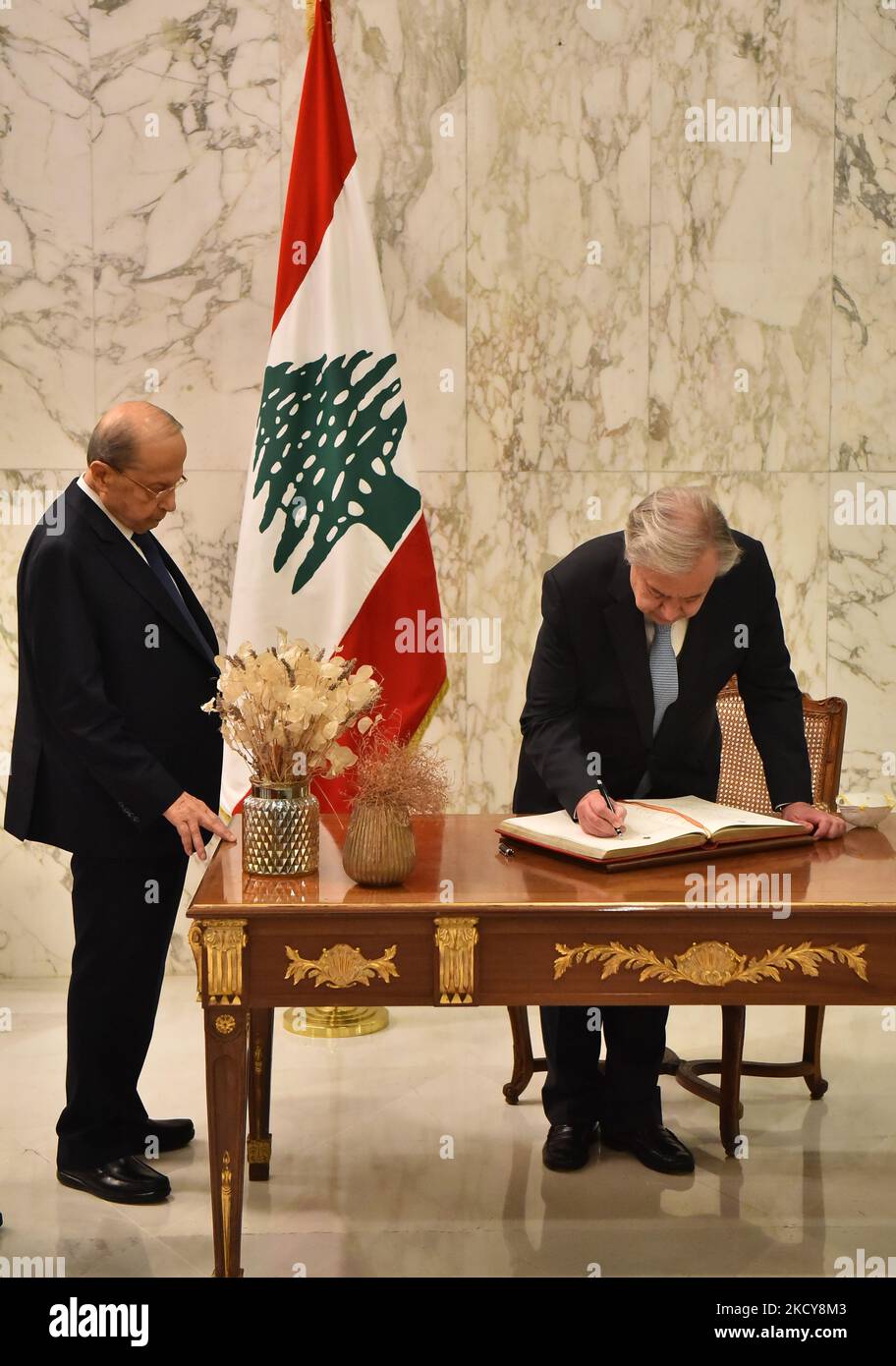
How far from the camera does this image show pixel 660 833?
2557mm

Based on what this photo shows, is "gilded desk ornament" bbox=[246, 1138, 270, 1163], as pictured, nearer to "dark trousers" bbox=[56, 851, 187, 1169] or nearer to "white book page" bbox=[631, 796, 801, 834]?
"dark trousers" bbox=[56, 851, 187, 1169]

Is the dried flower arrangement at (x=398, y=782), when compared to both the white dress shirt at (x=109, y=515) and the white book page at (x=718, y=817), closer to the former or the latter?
the white book page at (x=718, y=817)

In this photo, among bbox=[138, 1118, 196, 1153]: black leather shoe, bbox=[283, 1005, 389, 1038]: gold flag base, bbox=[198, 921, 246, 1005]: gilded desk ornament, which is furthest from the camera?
bbox=[283, 1005, 389, 1038]: gold flag base

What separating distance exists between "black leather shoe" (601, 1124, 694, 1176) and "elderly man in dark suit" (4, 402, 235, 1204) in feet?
3.68

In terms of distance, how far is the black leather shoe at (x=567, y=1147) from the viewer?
3.28 metres

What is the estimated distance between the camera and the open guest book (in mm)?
2512

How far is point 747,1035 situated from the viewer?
14.2ft

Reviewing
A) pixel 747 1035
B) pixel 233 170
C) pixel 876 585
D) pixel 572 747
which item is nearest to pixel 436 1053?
pixel 747 1035

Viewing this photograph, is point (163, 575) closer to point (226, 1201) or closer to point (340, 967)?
point (340, 967)

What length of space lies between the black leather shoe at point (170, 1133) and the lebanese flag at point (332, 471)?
1.01 m

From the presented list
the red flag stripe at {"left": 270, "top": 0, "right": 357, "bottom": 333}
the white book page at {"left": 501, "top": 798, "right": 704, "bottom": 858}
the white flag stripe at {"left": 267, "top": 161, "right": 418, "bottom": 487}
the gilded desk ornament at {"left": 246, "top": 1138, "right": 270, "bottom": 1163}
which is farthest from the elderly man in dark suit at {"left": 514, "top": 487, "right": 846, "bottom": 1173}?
the red flag stripe at {"left": 270, "top": 0, "right": 357, "bottom": 333}

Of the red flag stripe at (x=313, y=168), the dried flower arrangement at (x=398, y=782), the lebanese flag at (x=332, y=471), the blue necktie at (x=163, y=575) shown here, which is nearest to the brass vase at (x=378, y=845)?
the dried flower arrangement at (x=398, y=782)

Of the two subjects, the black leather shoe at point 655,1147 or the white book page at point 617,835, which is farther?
the black leather shoe at point 655,1147

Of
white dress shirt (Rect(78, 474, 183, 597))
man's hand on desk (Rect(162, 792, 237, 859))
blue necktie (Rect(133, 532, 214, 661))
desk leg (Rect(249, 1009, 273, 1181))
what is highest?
white dress shirt (Rect(78, 474, 183, 597))
